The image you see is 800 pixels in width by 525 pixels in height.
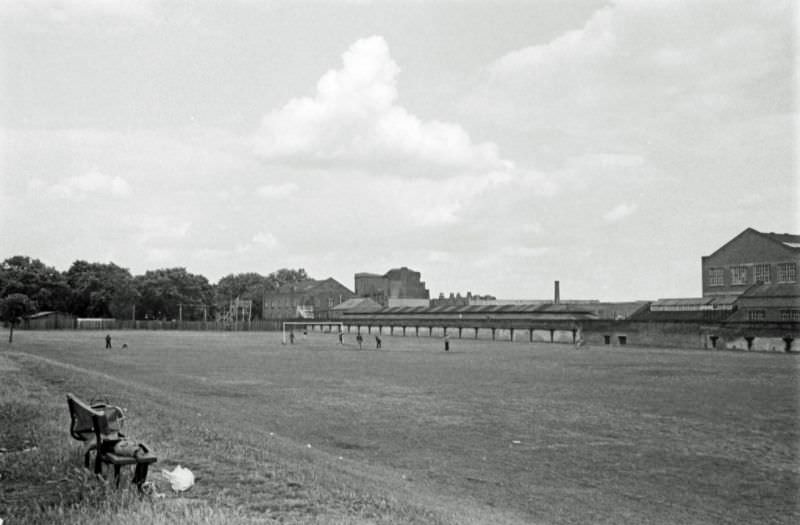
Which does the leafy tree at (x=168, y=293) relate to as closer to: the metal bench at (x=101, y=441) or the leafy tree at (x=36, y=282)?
the leafy tree at (x=36, y=282)

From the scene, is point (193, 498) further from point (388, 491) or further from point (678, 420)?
point (678, 420)

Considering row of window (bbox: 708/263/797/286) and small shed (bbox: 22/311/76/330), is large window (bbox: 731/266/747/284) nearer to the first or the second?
row of window (bbox: 708/263/797/286)

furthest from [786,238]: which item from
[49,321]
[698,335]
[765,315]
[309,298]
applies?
[49,321]

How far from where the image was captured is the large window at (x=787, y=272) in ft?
Answer: 234

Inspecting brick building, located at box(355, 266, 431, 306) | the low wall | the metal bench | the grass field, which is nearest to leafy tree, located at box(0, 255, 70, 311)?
brick building, located at box(355, 266, 431, 306)

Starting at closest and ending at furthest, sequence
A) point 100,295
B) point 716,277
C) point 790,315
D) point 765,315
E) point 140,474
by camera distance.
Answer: point 140,474
point 790,315
point 765,315
point 716,277
point 100,295

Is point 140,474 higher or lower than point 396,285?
lower

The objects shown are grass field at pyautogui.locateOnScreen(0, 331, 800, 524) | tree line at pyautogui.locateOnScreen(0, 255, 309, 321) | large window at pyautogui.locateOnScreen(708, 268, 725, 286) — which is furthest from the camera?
tree line at pyautogui.locateOnScreen(0, 255, 309, 321)

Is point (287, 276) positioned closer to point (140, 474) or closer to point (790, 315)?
point (790, 315)

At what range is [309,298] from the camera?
471ft

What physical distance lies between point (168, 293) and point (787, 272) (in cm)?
10112

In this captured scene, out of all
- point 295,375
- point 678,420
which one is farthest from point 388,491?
point 295,375

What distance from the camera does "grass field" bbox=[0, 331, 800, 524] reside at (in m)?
7.96

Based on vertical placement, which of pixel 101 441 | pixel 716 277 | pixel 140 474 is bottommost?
pixel 140 474
